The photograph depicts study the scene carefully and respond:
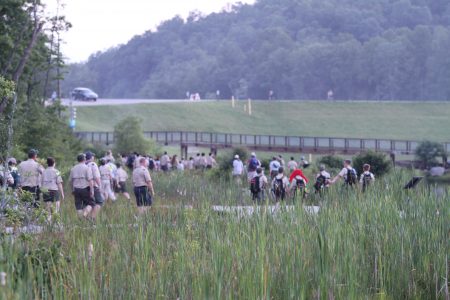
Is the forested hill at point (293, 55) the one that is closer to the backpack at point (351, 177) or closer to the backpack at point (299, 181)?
the backpack at point (351, 177)

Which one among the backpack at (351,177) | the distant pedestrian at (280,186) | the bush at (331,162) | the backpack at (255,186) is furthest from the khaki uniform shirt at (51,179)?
the bush at (331,162)

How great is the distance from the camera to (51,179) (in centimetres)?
1543

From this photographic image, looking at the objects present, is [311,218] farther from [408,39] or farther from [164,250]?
[408,39]

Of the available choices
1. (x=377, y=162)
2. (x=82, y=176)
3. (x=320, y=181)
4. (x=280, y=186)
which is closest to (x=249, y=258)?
(x=82, y=176)

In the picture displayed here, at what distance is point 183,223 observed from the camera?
11766 mm

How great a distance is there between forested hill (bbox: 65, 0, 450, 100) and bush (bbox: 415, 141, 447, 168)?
47.8 m

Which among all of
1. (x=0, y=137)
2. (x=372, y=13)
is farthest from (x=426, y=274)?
(x=372, y=13)

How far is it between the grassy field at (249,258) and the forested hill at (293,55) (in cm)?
7945

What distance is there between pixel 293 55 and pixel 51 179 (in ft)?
280

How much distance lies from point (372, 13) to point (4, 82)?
11761 cm

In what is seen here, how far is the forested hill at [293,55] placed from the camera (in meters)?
92.2

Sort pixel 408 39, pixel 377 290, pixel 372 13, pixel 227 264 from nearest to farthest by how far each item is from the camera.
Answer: pixel 227 264, pixel 377 290, pixel 408 39, pixel 372 13

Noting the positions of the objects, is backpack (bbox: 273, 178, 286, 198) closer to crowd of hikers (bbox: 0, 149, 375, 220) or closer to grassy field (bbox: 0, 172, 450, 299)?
crowd of hikers (bbox: 0, 149, 375, 220)

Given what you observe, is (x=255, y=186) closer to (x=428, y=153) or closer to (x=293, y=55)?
(x=428, y=153)
